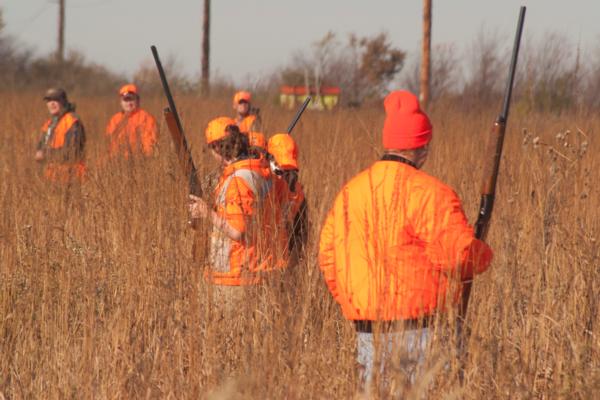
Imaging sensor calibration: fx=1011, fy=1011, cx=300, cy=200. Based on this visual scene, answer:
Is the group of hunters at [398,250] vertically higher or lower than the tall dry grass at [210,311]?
higher

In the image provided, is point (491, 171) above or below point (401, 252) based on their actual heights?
above

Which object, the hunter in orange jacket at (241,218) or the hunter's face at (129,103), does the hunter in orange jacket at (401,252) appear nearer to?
the hunter in orange jacket at (241,218)

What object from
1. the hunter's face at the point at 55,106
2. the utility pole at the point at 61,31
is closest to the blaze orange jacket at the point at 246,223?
the hunter's face at the point at 55,106

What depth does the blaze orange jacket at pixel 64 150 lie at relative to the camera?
6.23m

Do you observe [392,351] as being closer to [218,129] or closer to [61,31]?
[218,129]

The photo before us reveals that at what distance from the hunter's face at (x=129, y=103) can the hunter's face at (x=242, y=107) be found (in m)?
0.88

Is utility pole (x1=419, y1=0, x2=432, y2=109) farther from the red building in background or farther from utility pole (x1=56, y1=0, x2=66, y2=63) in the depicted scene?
utility pole (x1=56, y1=0, x2=66, y2=63)

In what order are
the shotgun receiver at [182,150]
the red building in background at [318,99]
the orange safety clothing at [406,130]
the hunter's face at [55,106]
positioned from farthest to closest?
the hunter's face at [55,106] → the red building in background at [318,99] → the shotgun receiver at [182,150] → the orange safety clothing at [406,130]

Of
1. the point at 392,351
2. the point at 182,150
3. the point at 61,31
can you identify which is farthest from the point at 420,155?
the point at 61,31

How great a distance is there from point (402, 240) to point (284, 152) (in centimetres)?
212

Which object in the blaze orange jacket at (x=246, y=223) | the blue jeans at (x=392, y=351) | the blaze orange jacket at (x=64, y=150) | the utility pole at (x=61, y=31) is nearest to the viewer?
the blue jeans at (x=392, y=351)

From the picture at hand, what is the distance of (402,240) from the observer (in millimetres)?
3133

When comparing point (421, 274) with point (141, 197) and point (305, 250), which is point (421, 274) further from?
point (141, 197)

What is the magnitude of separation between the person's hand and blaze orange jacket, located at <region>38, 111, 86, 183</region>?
1981 millimetres
